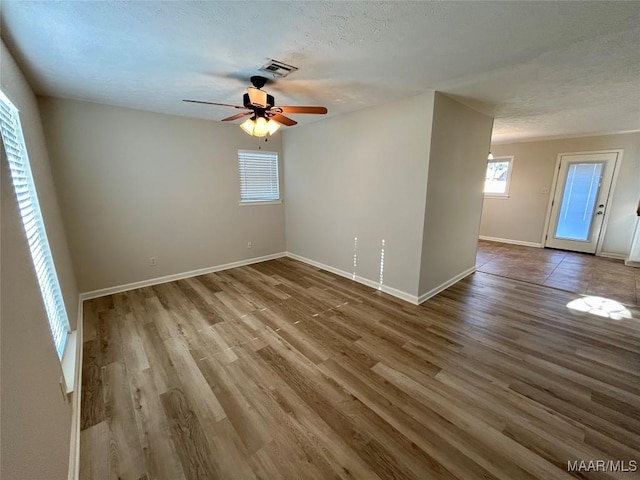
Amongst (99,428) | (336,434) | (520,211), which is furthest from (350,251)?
(520,211)

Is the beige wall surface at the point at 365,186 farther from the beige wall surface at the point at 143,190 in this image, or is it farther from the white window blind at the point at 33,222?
the white window blind at the point at 33,222

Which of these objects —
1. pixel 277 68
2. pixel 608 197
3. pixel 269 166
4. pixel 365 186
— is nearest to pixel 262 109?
pixel 277 68

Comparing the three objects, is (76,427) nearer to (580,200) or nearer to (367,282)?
(367,282)

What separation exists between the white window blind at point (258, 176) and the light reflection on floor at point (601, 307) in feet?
15.8

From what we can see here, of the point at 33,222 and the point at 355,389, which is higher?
the point at 33,222

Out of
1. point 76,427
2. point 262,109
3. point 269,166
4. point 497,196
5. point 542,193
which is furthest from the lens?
point 497,196

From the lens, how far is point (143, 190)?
363 cm

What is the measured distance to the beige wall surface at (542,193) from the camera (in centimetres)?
495

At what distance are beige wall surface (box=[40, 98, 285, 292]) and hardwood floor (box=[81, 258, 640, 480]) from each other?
2.57 ft

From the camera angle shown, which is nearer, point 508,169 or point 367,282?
point 367,282

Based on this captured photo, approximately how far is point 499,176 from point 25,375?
8166 millimetres

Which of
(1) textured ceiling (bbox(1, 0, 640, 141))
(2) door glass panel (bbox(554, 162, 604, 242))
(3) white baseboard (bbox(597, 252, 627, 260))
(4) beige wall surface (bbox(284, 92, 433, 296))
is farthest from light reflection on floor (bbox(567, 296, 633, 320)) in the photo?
(2) door glass panel (bbox(554, 162, 604, 242))

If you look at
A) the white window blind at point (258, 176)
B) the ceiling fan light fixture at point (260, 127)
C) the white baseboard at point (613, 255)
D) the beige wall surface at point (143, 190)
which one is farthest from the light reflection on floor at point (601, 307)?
the beige wall surface at point (143, 190)

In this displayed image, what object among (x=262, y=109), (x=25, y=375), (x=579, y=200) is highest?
(x=262, y=109)
